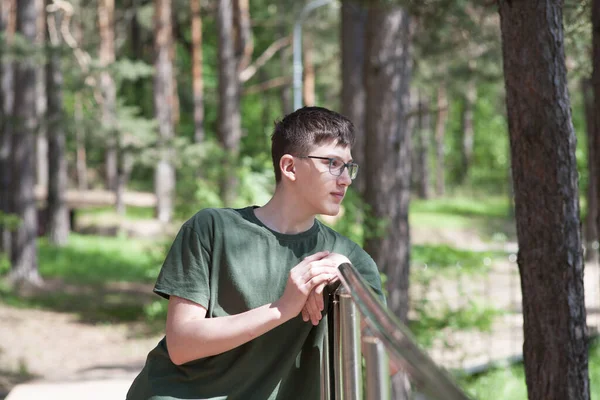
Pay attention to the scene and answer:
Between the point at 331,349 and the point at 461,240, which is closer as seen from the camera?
the point at 331,349

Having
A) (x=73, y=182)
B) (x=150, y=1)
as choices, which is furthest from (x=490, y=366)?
(x=73, y=182)

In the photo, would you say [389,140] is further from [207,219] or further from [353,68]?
[353,68]

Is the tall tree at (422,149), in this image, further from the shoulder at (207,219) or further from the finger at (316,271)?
the finger at (316,271)

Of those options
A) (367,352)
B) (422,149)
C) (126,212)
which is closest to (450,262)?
(367,352)

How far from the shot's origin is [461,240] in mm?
28500

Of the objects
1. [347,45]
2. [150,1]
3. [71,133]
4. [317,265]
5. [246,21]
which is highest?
[150,1]

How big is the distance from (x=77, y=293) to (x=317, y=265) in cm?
1537

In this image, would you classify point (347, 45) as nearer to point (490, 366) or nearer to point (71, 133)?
point (71, 133)

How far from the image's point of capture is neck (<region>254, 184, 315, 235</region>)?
2.47 metres

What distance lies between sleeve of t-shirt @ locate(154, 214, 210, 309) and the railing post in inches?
24.4

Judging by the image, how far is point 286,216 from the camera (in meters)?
2.48

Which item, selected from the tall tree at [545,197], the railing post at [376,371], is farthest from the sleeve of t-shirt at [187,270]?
the tall tree at [545,197]

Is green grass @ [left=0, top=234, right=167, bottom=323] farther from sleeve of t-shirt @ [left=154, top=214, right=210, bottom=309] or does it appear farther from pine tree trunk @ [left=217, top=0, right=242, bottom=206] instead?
sleeve of t-shirt @ [left=154, top=214, right=210, bottom=309]

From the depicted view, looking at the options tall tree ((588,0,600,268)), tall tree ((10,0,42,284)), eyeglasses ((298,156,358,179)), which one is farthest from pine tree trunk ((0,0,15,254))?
eyeglasses ((298,156,358,179))
